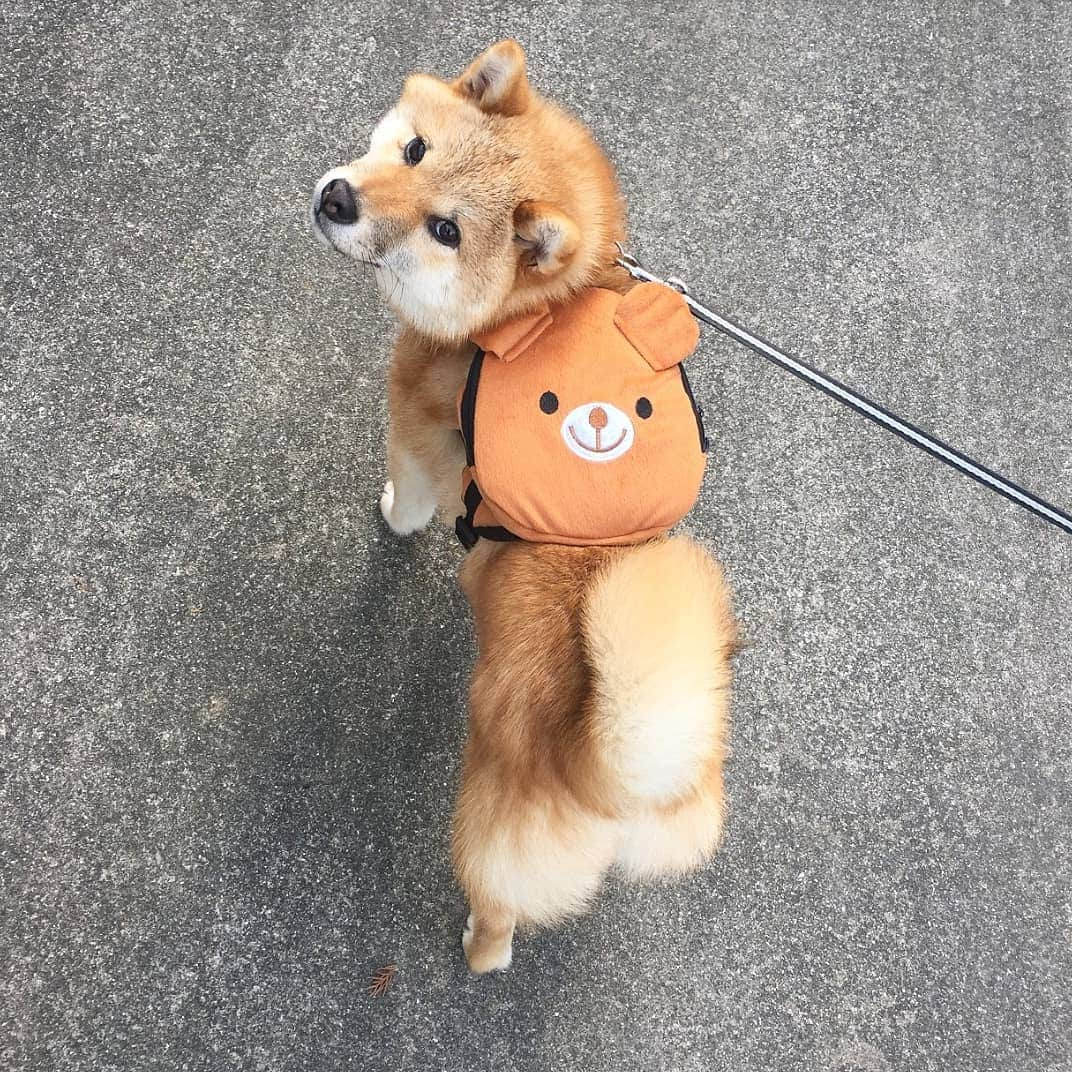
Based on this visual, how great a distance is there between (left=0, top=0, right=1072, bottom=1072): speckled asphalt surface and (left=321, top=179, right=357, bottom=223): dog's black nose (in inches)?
34.0

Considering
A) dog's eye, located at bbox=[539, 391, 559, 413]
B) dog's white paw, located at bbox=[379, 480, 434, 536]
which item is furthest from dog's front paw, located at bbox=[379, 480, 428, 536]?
dog's eye, located at bbox=[539, 391, 559, 413]

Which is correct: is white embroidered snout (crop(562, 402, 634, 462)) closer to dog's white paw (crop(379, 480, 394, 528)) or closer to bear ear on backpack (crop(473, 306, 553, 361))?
bear ear on backpack (crop(473, 306, 553, 361))

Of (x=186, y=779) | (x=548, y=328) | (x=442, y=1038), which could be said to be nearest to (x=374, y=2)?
(x=548, y=328)

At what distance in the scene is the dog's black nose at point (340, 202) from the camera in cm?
149

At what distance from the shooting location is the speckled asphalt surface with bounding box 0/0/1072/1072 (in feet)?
6.37

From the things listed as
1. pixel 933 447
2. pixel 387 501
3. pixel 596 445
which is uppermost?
pixel 596 445

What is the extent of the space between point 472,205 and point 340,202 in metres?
0.26

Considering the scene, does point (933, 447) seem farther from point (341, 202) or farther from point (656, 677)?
point (341, 202)

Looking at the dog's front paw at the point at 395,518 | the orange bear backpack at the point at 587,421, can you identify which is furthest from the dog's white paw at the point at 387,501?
the orange bear backpack at the point at 587,421

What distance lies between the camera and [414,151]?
158cm

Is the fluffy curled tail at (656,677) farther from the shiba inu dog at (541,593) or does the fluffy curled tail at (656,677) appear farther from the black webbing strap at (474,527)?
the black webbing strap at (474,527)

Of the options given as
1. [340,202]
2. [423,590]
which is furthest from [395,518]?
[340,202]

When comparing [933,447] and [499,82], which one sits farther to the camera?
[933,447]

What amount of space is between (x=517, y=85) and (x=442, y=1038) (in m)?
2.23
